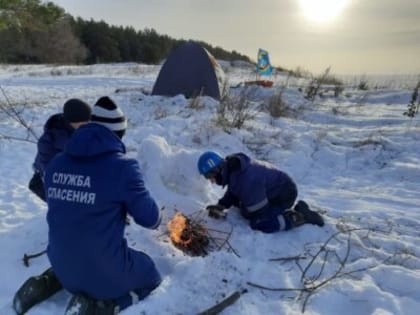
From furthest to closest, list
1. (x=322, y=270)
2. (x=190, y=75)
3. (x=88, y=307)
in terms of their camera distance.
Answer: (x=190, y=75)
(x=322, y=270)
(x=88, y=307)

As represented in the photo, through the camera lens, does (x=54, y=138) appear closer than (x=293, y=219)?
Yes

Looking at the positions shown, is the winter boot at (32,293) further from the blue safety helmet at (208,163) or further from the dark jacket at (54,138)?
the blue safety helmet at (208,163)

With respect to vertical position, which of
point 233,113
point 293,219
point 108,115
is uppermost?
point 108,115

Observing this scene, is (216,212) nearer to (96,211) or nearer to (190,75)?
(96,211)

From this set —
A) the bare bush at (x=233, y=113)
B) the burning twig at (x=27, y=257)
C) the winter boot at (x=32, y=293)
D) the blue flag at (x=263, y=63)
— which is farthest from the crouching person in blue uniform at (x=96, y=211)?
the blue flag at (x=263, y=63)

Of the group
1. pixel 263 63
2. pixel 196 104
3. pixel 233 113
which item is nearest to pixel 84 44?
pixel 263 63

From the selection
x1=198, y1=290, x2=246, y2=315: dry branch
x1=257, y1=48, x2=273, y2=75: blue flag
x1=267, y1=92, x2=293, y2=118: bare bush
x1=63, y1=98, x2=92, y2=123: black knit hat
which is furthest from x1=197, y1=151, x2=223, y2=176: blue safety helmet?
x1=257, y1=48, x2=273, y2=75: blue flag

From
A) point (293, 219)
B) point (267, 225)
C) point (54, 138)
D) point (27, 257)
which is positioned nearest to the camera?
point (27, 257)

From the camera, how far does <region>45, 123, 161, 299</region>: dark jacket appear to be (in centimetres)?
265

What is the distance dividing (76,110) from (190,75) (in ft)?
24.2

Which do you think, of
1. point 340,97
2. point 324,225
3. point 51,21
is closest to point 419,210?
point 324,225

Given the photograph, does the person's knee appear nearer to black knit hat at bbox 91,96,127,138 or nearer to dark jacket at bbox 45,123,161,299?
dark jacket at bbox 45,123,161,299

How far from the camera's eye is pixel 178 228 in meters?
4.02

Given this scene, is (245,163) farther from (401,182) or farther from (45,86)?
(45,86)
